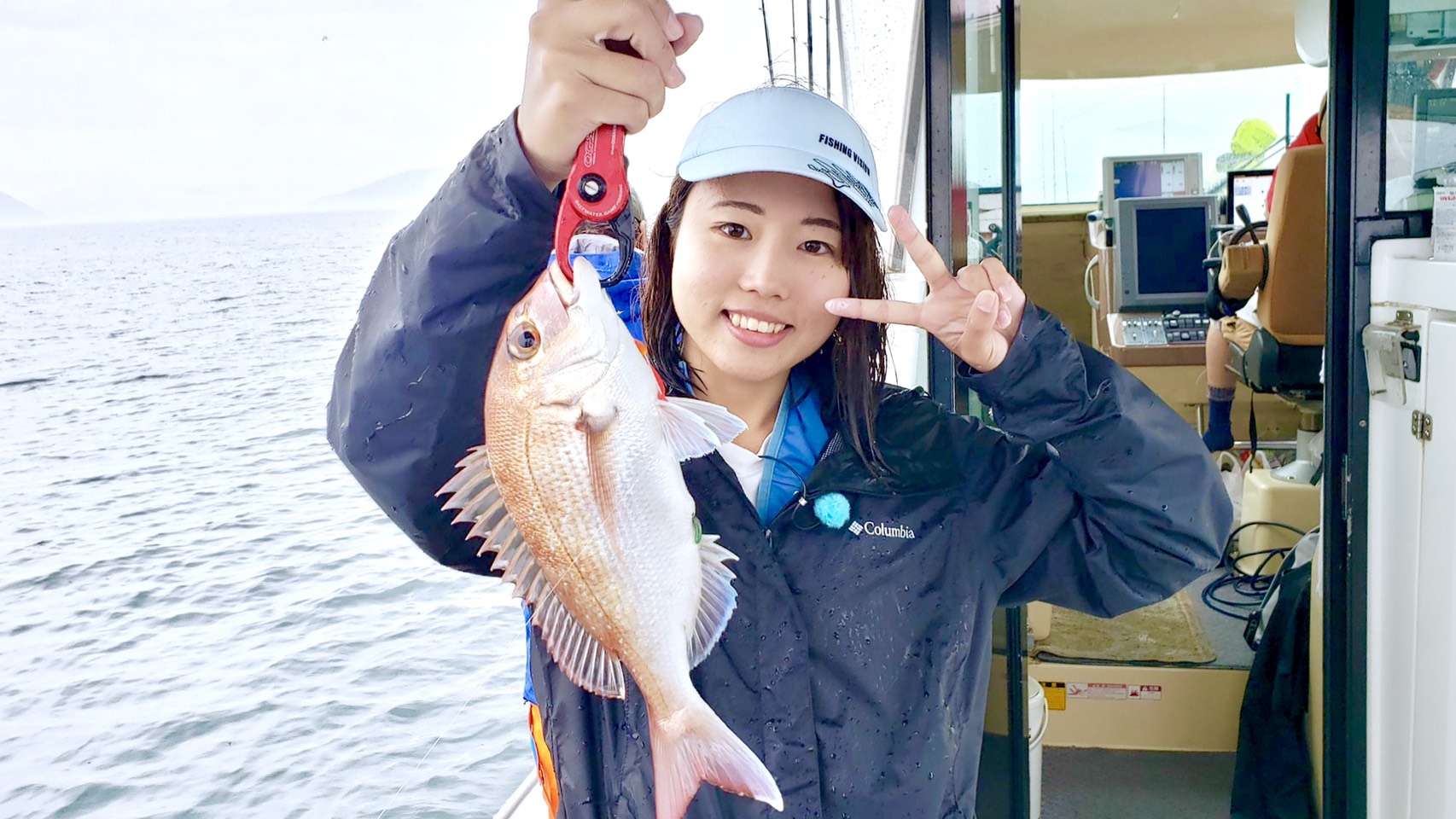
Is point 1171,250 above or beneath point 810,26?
beneath

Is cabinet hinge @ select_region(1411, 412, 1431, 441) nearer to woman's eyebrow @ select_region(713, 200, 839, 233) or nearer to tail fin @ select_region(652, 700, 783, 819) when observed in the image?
woman's eyebrow @ select_region(713, 200, 839, 233)

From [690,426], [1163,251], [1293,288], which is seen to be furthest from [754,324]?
[1163,251]

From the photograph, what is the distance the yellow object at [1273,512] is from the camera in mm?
3988

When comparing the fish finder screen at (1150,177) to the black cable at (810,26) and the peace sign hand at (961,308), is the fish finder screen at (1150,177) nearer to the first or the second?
the black cable at (810,26)

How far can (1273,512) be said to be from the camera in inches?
160

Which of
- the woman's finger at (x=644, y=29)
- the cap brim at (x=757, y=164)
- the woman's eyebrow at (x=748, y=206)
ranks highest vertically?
the woman's finger at (x=644, y=29)

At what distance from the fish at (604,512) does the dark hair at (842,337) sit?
489 millimetres

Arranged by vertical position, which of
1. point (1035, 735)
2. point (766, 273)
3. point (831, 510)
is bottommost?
point (1035, 735)

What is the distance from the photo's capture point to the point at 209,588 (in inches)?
337

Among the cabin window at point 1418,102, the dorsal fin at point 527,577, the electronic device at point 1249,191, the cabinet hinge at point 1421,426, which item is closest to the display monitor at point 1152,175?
→ the electronic device at point 1249,191

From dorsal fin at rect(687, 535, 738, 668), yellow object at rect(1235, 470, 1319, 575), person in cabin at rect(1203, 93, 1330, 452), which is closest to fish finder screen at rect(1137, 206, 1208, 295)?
person in cabin at rect(1203, 93, 1330, 452)

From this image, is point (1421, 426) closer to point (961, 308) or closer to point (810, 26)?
point (961, 308)

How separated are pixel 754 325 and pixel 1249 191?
6529 mm

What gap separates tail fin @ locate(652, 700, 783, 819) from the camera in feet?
2.65
